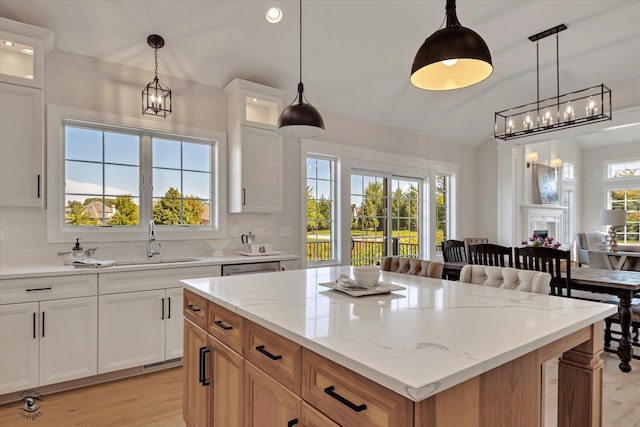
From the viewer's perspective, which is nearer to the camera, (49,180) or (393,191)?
(49,180)

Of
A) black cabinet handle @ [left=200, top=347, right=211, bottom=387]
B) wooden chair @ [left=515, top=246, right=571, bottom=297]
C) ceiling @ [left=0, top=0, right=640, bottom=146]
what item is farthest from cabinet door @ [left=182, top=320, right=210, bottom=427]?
wooden chair @ [left=515, top=246, right=571, bottom=297]

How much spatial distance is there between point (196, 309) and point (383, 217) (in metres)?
3.87

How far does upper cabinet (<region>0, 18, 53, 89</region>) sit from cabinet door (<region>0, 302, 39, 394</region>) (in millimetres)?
1632

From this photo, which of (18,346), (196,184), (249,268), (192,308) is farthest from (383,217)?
(18,346)

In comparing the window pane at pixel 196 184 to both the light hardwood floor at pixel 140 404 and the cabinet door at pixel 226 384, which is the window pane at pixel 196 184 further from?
the cabinet door at pixel 226 384

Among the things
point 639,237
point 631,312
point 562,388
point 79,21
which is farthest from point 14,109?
point 639,237

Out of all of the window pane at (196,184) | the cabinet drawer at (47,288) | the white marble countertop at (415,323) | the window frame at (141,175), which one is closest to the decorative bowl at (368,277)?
the white marble countertop at (415,323)

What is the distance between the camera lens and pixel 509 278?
1897mm

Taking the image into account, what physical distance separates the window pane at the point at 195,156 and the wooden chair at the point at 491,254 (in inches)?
116

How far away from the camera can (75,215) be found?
3.29 metres

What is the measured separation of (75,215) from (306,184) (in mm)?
2409

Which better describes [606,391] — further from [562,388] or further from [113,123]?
[113,123]

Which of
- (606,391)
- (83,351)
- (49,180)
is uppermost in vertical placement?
(49,180)

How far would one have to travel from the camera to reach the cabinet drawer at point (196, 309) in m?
1.86
